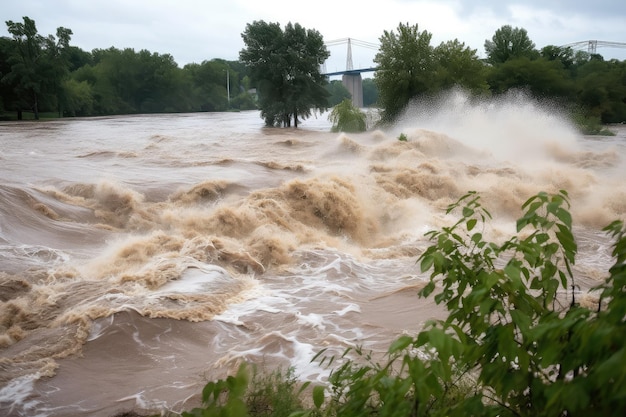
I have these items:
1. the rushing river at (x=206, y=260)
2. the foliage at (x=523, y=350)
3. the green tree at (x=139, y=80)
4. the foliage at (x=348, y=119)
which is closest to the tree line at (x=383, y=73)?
the foliage at (x=348, y=119)

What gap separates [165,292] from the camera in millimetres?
6551

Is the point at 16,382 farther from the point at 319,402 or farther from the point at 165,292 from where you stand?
the point at 319,402

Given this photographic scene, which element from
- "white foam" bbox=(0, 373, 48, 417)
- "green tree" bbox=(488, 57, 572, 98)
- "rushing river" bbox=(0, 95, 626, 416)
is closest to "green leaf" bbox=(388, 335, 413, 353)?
"rushing river" bbox=(0, 95, 626, 416)

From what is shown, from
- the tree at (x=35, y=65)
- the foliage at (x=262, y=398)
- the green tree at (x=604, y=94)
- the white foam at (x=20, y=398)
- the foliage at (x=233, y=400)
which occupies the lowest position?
the white foam at (x=20, y=398)

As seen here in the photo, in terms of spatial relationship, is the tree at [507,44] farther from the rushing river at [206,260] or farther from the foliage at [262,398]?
the foliage at [262,398]

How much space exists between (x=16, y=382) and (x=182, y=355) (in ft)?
4.64

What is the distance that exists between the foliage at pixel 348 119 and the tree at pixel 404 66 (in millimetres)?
1631

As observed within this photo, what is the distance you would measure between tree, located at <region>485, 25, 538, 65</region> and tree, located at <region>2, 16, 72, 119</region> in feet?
110

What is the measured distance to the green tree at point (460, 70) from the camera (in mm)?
32875

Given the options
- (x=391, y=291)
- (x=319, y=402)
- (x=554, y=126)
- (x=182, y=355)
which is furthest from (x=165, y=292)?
(x=554, y=126)

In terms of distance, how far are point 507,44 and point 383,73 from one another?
16805 millimetres

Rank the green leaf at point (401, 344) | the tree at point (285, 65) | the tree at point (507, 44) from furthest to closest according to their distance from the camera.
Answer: the tree at point (507, 44), the tree at point (285, 65), the green leaf at point (401, 344)

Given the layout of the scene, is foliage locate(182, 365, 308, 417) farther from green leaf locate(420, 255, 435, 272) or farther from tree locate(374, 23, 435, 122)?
tree locate(374, 23, 435, 122)

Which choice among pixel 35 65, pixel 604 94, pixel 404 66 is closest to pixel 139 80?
pixel 35 65
